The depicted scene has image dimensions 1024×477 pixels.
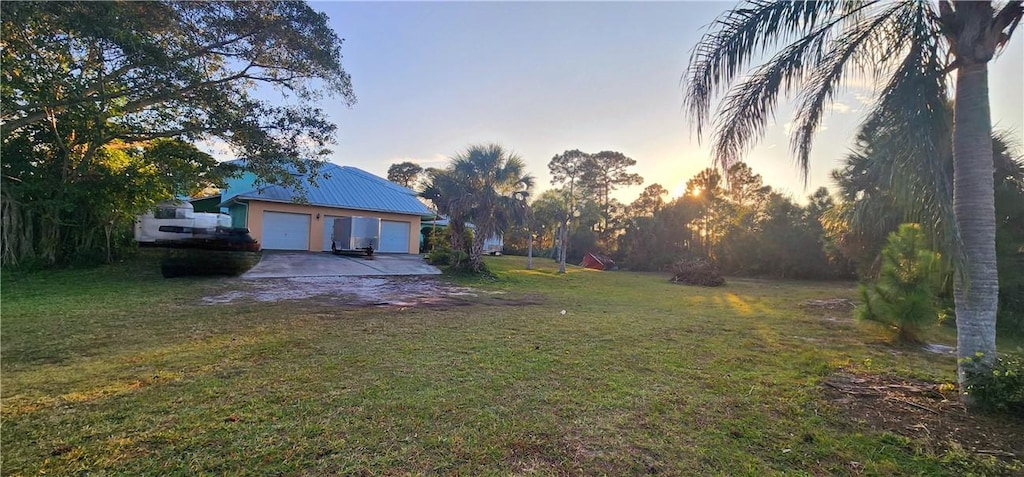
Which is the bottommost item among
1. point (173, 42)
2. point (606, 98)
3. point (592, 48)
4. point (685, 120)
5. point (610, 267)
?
point (610, 267)

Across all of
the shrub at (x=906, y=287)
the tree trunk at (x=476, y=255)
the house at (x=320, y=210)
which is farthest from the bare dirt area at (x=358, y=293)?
the shrub at (x=906, y=287)

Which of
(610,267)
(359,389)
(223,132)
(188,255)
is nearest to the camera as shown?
(359,389)

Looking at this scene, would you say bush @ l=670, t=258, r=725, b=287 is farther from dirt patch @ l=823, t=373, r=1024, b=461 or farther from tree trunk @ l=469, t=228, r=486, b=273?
dirt patch @ l=823, t=373, r=1024, b=461

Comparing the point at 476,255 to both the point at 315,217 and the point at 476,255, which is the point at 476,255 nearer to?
the point at 476,255

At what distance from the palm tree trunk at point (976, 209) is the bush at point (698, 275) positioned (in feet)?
48.4

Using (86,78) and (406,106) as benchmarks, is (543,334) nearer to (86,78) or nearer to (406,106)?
(406,106)

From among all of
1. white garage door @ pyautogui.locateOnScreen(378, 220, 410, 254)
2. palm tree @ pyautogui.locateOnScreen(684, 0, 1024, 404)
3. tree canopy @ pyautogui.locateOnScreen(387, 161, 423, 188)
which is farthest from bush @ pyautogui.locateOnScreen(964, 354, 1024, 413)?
tree canopy @ pyautogui.locateOnScreen(387, 161, 423, 188)

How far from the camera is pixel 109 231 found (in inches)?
463

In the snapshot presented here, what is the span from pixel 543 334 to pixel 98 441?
474 cm

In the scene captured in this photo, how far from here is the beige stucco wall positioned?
18.2 m

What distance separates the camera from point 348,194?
2194 centimetres

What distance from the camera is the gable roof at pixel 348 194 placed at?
61.3 feet

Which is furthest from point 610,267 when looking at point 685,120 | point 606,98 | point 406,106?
point 685,120

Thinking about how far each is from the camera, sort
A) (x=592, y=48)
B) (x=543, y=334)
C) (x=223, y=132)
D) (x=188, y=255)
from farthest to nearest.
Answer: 1. (x=188, y=255)
2. (x=223, y=132)
3. (x=592, y=48)
4. (x=543, y=334)
